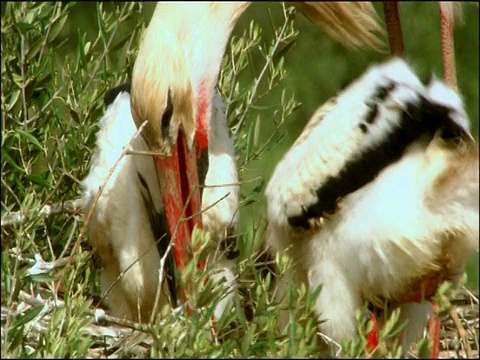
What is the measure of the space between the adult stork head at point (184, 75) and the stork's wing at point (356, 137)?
178 millimetres

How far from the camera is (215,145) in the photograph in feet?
15.3

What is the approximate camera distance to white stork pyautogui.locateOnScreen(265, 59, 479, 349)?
4.19 meters

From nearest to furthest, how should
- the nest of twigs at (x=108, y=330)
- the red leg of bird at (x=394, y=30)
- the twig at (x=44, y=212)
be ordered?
1. the nest of twigs at (x=108, y=330)
2. the twig at (x=44, y=212)
3. the red leg of bird at (x=394, y=30)

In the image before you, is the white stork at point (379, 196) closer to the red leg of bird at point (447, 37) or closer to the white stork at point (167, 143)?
the white stork at point (167, 143)

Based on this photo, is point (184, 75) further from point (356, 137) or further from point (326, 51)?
point (326, 51)

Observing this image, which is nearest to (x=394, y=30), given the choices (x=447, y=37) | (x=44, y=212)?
(x=447, y=37)

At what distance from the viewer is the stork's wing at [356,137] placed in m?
4.26

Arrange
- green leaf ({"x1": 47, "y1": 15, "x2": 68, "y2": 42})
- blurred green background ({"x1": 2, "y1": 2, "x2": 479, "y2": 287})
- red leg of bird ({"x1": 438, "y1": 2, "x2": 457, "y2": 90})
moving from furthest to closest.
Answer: blurred green background ({"x1": 2, "y1": 2, "x2": 479, "y2": 287}), red leg of bird ({"x1": 438, "y1": 2, "x2": 457, "y2": 90}), green leaf ({"x1": 47, "y1": 15, "x2": 68, "y2": 42})

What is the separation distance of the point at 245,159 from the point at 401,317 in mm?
927

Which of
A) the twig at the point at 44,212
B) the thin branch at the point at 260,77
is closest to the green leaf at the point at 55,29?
the twig at the point at 44,212

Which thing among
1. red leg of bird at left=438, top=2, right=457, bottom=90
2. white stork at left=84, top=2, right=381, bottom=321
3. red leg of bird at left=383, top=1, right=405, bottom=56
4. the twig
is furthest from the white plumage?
red leg of bird at left=438, top=2, right=457, bottom=90

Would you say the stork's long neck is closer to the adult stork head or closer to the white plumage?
the adult stork head

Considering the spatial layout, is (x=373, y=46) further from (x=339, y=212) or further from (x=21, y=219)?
(x=21, y=219)

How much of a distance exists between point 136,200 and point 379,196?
2.61 feet
